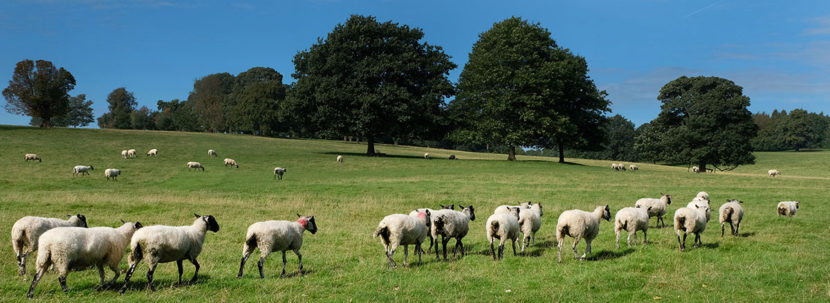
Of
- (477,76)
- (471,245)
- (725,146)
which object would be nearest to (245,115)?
(477,76)

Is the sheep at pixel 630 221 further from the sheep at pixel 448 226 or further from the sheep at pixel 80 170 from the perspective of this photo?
the sheep at pixel 80 170

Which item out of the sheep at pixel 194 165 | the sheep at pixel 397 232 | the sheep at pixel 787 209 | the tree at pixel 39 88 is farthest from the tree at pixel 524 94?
the tree at pixel 39 88

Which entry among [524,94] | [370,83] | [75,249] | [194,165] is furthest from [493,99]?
[75,249]

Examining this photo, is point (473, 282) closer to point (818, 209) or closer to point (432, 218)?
point (432, 218)

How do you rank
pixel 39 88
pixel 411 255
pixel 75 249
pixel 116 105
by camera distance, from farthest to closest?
pixel 116 105 < pixel 39 88 < pixel 411 255 < pixel 75 249

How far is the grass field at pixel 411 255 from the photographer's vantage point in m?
9.13

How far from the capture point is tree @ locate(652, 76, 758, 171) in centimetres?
5309

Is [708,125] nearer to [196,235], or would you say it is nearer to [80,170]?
[196,235]

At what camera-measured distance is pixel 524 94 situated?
176 feet

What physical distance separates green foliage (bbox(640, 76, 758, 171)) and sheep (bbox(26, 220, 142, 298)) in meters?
58.9

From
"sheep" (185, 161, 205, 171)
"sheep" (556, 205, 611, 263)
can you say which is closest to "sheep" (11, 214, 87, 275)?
"sheep" (556, 205, 611, 263)

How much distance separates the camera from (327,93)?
54.8m

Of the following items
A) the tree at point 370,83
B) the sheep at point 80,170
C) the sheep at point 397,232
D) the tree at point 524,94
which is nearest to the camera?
the sheep at point 397,232

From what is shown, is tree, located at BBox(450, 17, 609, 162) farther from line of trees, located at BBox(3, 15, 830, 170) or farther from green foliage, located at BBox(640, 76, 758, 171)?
green foliage, located at BBox(640, 76, 758, 171)
